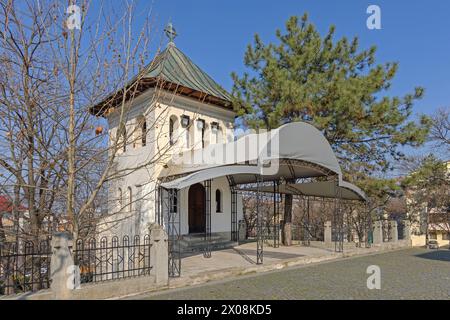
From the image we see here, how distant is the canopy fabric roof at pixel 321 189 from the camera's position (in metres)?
16.1

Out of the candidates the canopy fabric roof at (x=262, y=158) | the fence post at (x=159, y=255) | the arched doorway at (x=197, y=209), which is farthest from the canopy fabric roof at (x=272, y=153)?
the fence post at (x=159, y=255)

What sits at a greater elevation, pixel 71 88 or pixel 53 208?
pixel 71 88

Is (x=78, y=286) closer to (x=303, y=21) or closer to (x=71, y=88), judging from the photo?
(x=71, y=88)

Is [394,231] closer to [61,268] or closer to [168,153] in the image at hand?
[168,153]

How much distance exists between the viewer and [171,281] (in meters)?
8.83

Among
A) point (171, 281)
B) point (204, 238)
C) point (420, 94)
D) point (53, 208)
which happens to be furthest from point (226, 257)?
point (420, 94)

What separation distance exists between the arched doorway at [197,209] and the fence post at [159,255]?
8927 millimetres

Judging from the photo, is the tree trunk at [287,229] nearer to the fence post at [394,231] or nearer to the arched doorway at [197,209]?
the arched doorway at [197,209]

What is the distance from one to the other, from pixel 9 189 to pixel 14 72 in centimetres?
294

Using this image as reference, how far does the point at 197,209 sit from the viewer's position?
59.4 feet

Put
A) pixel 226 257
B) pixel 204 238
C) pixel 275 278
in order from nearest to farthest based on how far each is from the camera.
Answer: pixel 275 278 < pixel 226 257 < pixel 204 238

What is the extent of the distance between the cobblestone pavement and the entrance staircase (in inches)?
191

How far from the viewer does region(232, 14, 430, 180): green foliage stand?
52.7 ft

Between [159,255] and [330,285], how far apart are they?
13.6 feet
